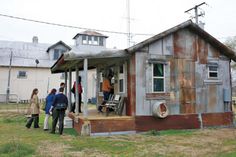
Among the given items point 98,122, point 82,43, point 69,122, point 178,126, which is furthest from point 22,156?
point 82,43

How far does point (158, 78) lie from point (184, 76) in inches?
52.5

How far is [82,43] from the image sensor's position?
37219mm

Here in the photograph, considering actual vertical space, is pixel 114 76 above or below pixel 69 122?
above

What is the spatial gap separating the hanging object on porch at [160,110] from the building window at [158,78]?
66 cm

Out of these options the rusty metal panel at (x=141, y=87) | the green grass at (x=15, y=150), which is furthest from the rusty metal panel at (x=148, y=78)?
the green grass at (x=15, y=150)

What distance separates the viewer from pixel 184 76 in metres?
11.9

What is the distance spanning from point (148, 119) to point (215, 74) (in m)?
4.21

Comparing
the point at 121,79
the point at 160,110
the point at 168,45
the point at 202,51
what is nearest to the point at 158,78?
the point at 160,110

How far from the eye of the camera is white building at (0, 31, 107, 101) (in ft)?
105

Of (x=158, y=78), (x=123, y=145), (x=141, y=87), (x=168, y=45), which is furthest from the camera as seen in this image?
(x=168, y=45)

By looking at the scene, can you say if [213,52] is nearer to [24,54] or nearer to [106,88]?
[106,88]

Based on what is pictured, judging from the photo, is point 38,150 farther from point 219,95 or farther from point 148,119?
point 219,95

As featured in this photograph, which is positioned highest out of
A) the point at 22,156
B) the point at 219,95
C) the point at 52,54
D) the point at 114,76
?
the point at 52,54

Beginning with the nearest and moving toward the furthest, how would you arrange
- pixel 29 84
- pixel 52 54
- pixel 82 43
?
pixel 29 84
pixel 52 54
pixel 82 43
